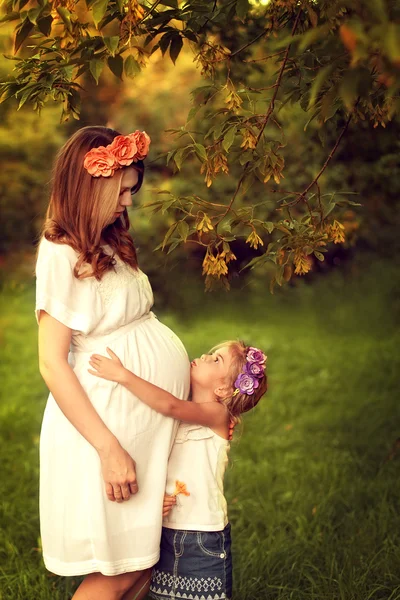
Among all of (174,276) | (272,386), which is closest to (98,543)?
(272,386)

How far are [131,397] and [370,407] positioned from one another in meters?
3.73

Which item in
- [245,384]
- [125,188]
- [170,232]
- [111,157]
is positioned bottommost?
[245,384]

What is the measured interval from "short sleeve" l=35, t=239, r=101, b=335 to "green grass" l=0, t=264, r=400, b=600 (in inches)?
30.5

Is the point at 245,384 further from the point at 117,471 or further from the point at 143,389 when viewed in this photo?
the point at 117,471

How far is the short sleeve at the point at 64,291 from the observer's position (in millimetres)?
2252

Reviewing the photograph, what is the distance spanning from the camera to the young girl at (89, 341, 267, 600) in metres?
2.48

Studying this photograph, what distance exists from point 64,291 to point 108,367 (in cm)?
25

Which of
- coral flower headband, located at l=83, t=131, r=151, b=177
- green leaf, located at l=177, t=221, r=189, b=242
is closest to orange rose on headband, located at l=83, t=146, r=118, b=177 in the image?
coral flower headband, located at l=83, t=131, r=151, b=177

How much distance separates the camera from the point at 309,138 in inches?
189

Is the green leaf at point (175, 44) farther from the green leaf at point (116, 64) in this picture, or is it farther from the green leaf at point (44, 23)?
the green leaf at point (44, 23)

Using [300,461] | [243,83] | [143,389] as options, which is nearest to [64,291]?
[143,389]

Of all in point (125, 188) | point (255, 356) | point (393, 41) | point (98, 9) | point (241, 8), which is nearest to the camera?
point (393, 41)

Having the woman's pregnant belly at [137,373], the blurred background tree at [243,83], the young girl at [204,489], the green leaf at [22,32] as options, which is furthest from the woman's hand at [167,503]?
the green leaf at [22,32]

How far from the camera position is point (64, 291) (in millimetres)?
2268
